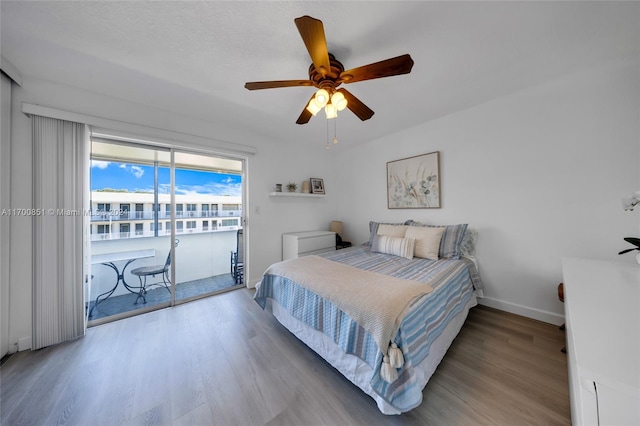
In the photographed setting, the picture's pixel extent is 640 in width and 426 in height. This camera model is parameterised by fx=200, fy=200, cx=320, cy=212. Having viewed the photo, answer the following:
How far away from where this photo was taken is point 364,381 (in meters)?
1.30

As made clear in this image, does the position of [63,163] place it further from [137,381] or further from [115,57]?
[137,381]

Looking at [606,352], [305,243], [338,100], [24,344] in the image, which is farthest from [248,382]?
[338,100]

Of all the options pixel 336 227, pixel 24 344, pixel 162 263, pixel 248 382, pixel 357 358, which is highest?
pixel 336 227

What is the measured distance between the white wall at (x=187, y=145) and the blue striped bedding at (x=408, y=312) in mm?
1294

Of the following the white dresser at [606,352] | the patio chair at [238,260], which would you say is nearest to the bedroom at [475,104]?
the white dresser at [606,352]

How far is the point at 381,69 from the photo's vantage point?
1.35 metres

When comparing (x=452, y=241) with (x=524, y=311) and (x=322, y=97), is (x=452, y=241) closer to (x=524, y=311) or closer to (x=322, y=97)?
(x=524, y=311)

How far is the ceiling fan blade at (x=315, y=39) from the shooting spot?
3.42 feet

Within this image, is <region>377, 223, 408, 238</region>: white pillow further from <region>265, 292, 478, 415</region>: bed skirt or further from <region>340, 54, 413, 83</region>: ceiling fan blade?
<region>340, 54, 413, 83</region>: ceiling fan blade

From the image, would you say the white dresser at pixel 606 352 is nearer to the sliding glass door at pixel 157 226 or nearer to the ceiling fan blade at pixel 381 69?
the ceiling fan blade at pixel 381 69

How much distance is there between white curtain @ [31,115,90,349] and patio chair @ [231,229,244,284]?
1592 millimetres

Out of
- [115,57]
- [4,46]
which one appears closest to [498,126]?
[115,57]

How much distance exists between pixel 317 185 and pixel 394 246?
1.93 meters

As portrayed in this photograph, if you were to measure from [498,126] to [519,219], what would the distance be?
1079 millimetres
